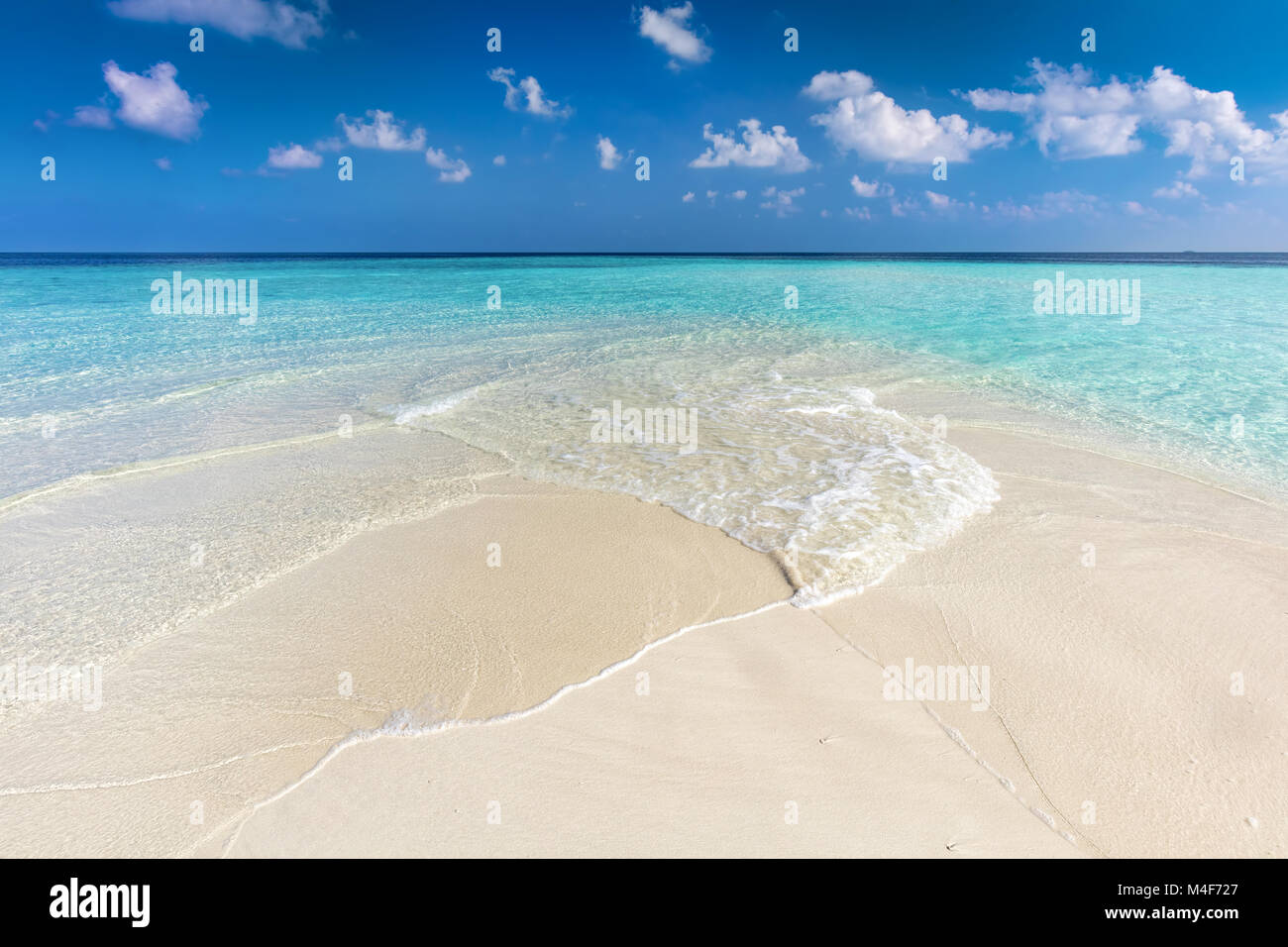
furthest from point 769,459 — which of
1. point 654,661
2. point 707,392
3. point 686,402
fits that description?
point 654,661

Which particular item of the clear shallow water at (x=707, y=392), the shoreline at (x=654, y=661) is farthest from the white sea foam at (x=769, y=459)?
the shoreline at (x=654, y=661)

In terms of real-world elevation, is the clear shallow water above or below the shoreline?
above

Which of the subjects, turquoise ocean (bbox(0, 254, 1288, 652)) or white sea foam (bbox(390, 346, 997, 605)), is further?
turquoise ocean (bbox(0, 254, 1288, 652))

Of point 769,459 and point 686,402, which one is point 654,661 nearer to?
point 769,459

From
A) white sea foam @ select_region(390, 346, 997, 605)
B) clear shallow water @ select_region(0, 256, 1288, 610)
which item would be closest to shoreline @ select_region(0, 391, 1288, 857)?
white sea foam @ select_region(390, 346, 997, 605)

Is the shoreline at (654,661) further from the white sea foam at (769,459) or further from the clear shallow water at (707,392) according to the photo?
the clear shallow water at (707,392)

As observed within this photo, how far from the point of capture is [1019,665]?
3.87 meters

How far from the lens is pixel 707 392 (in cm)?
1075

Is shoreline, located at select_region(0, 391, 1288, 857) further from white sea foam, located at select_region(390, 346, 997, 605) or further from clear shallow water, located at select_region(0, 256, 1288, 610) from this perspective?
clear shallow water, located at select_region(0, 256, 1288, 610)

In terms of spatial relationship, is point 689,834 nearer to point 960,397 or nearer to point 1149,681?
point 1149,681

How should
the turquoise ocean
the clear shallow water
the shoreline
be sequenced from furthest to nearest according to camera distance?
the clear shallow water, the turquoise ocean, the shoreline

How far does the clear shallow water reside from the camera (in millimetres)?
Result: 6500

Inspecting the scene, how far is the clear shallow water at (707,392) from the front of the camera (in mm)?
6500
